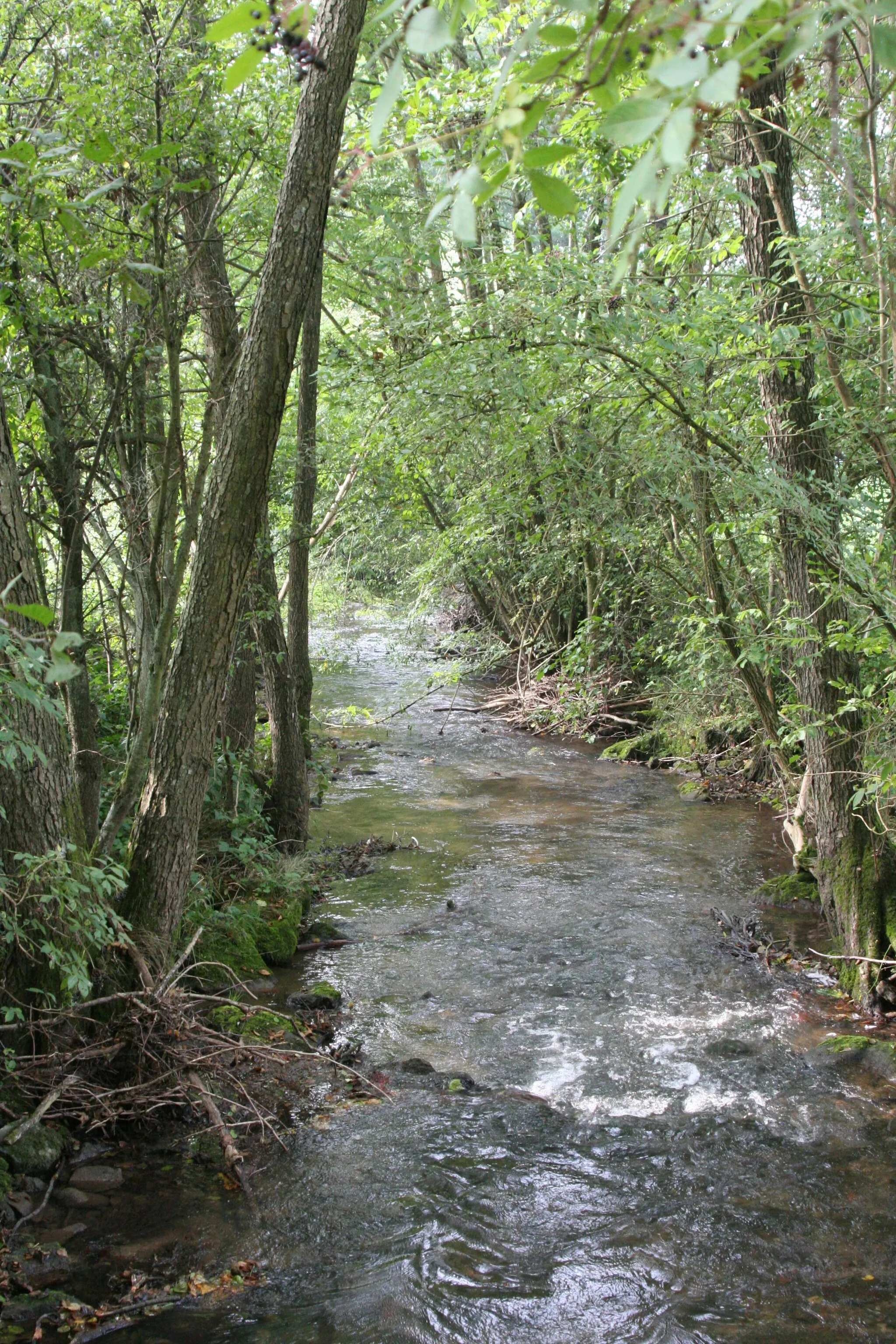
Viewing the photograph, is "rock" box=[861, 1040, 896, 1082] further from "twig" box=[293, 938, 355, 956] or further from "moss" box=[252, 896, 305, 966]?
"moss" box=[252, 896, 305, 966]

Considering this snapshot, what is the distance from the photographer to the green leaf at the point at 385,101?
4.35 ft

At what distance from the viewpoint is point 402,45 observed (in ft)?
6.31

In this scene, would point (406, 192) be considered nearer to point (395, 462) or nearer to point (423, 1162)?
point (395, 462)

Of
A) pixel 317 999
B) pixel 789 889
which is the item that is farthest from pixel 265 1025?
pixel 789 889

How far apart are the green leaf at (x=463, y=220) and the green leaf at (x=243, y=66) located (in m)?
0.34

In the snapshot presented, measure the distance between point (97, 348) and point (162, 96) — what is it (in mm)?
1505

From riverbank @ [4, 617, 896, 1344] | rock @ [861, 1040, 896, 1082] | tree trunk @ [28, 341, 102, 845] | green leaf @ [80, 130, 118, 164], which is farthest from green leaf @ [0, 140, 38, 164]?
rock @ [861, 1040, 896, 1082]

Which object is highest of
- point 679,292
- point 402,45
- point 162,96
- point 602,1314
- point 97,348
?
point 162,96

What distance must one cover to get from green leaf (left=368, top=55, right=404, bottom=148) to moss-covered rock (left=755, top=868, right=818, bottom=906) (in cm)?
816

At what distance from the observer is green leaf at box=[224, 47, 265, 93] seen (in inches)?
54.2

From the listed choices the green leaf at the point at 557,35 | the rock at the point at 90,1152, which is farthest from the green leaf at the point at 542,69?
the rock at the point at 90,1152

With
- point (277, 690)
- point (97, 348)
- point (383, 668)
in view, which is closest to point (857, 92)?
point (97, 348)

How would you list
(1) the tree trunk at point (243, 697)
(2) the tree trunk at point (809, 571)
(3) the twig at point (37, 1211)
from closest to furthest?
(3) the twig at point (37, 1211) → (2) the tree trunk at point (809, 571) → (1) the tree trunk at point (243, 697)

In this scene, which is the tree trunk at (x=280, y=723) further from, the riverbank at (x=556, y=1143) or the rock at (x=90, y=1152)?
the rock at (x=90, y=1152)
